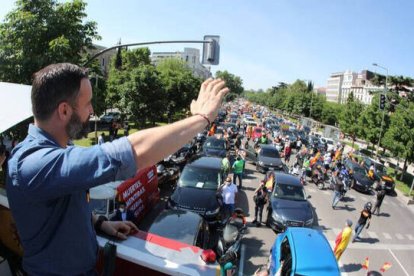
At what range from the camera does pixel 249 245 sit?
11227 millimetres

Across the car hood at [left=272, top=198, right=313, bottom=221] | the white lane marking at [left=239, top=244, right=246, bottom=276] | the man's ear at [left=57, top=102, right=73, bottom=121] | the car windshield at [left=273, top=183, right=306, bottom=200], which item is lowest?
the white lane marking at [left=239, top=244, right=246, bottom=276]

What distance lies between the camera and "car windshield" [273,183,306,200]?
13.6 metres

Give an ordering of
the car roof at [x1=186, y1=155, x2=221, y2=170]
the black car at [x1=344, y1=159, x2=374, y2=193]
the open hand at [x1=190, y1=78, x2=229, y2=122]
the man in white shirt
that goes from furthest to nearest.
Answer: the black car at [x1=344, y1=159, x2=374, y2=193]
the car roof at [x1=186, y1=155, x2=221, y2=170]
the man in white shirt
the open hand at [x1=190, y1=78, x2=229, y2=122]

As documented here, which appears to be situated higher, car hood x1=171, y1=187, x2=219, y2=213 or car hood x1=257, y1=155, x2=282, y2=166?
car hood x1=171, y1=187, x2=219, y2=213

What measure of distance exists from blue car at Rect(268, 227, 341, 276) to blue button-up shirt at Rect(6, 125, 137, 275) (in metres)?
5.80

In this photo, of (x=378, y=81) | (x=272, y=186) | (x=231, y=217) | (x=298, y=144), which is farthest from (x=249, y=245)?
→ (x=378, y=81)

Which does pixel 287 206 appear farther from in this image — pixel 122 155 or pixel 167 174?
pixel 122 155

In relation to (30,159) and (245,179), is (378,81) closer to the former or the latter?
(245,179)

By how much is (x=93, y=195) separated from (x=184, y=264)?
770cm

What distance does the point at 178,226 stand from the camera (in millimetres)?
8797

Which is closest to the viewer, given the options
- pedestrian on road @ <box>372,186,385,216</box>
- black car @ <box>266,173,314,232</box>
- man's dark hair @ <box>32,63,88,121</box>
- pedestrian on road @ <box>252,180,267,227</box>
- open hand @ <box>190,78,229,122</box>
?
man's dark hair @ <box>32,63,88,121</box>

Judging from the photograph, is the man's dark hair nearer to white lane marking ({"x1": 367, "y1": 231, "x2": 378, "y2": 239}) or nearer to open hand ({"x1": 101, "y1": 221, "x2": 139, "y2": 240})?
open hand ({"x1": 101, "y1": 221, "x2": 139, "y2": 240})

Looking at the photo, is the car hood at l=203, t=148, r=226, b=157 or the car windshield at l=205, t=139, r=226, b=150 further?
the car windshield at l=205, t=139, r=226, b=150

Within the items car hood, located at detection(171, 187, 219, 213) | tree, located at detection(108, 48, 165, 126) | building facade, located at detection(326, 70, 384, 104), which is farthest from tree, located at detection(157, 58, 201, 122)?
building facade, located at detection(326, 70, 384, 104)
